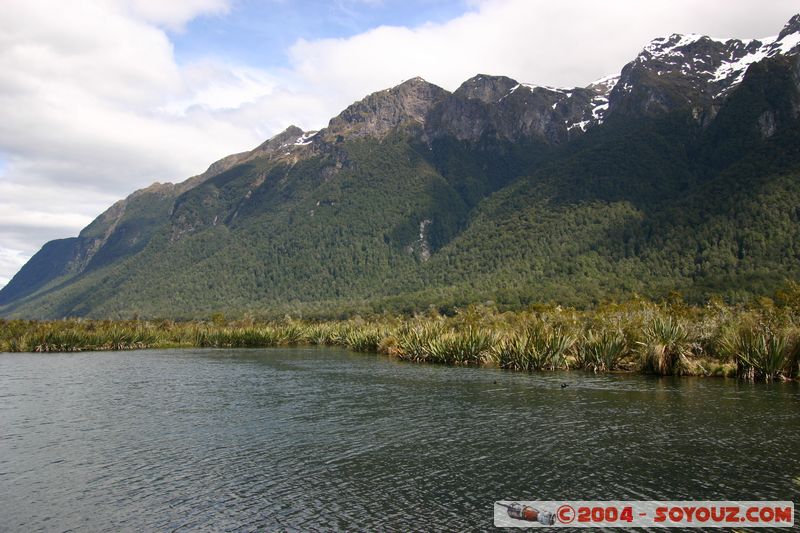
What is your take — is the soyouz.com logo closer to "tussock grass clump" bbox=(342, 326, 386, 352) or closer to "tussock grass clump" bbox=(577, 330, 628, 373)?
"tussock grass clump" bbox=(577, 330, 628, 373)

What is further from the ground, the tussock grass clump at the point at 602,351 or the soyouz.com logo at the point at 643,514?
the tussock grass clump at the point at 602,351

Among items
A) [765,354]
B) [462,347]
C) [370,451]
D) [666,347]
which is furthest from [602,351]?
[370,451]

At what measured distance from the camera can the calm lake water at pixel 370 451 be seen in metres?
14.3

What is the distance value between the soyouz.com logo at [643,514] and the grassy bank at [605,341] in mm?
24137

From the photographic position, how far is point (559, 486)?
15.8m

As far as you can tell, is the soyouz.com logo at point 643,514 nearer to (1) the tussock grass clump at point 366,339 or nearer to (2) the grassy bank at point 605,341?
(2) the grassy bank at point 605,341

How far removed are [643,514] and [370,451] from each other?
9.23 m

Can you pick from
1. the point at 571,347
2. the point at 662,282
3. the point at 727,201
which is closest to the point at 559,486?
the point at 571,347

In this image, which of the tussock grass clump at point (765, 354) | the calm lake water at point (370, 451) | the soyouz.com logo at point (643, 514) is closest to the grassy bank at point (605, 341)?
the tussock grass clump at point (765, 354)

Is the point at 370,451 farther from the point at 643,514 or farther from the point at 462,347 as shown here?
the point at 462,347

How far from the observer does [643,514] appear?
1364 centimetres

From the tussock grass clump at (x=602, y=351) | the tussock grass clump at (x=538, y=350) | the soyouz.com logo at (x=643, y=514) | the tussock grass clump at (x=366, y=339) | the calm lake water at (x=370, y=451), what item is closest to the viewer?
the soyouz.com logo at (x=643, y=514)

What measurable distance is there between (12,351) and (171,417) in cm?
5399

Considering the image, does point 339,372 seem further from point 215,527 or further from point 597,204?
point 597,204
